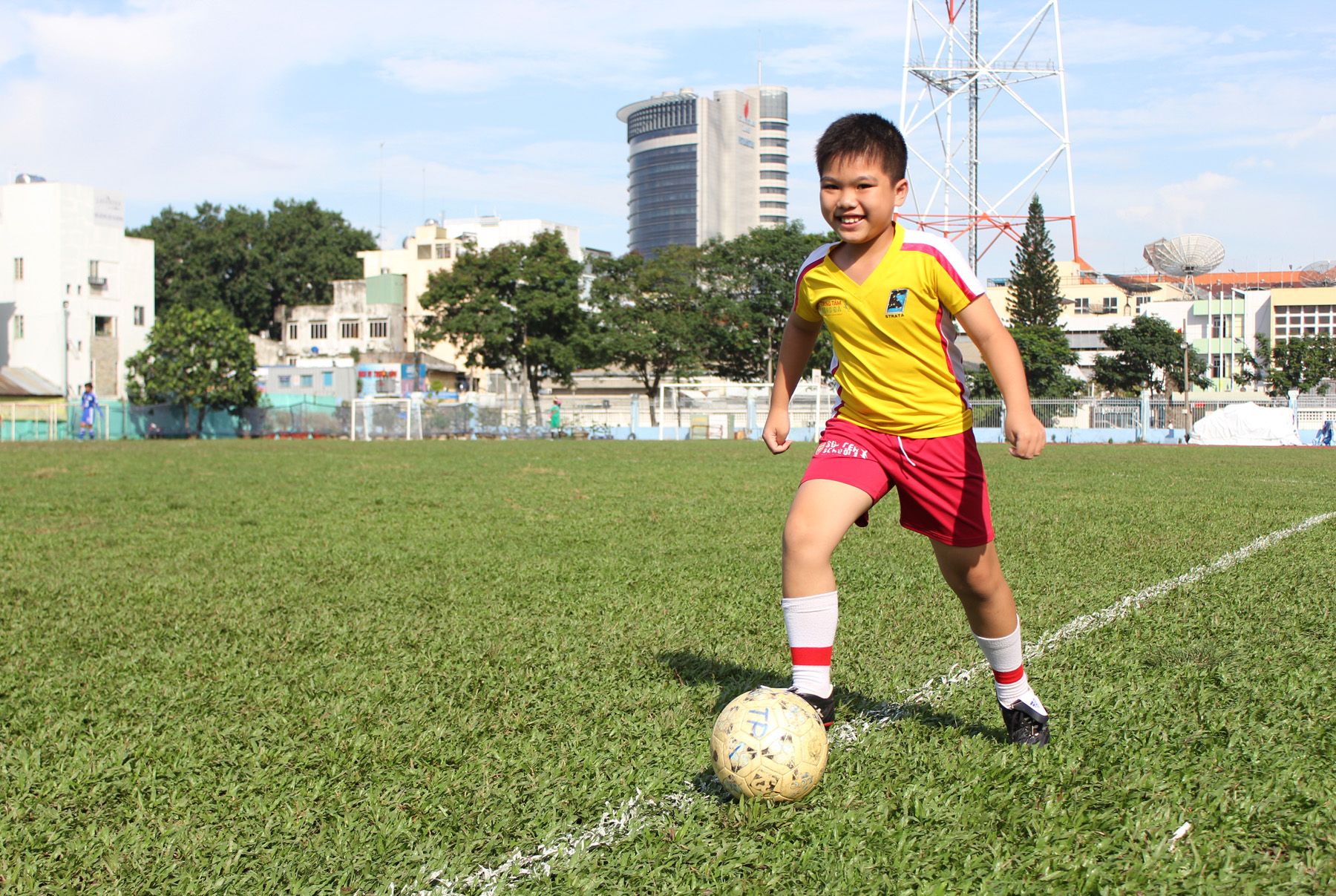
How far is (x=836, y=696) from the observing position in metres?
3.43

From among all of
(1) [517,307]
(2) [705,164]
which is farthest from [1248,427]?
(2) [705,164]

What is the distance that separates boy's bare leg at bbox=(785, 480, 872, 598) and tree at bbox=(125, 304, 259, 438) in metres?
41.6

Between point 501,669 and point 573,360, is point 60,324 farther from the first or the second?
point 501,669

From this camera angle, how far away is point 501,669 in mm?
3953

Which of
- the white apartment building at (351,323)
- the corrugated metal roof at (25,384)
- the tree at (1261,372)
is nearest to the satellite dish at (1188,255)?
the tree at (1261,372)

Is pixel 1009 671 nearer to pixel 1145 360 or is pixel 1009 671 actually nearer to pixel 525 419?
pixel 525 419

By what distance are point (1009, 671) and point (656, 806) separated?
116 centimetres

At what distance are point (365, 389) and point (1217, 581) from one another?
62635 millimetres

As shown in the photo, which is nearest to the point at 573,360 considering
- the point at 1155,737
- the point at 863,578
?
the point at 863,578

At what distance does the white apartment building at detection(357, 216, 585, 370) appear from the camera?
3135 inches

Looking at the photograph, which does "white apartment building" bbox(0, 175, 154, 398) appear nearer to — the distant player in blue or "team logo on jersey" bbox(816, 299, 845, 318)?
the distant player in blue

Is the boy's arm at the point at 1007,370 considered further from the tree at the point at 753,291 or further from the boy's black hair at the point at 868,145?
the tree at the point at 753,291

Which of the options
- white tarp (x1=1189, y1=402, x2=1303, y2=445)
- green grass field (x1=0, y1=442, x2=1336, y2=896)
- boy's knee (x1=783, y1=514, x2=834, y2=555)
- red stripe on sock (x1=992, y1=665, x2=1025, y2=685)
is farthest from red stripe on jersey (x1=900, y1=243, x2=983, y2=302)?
white tarp (x1=1189, y1=402, x2=1303, y2=445)

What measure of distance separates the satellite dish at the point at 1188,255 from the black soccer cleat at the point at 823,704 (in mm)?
78803
